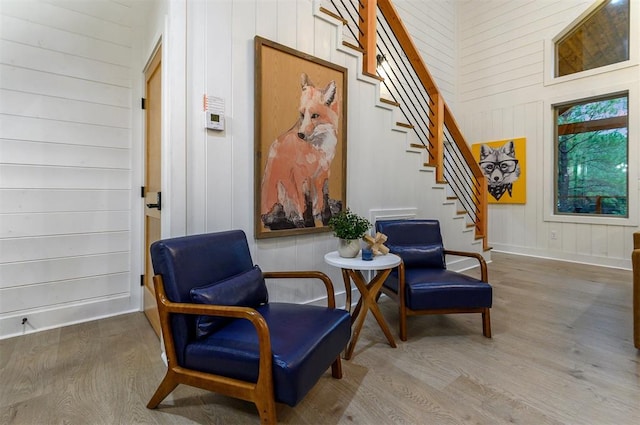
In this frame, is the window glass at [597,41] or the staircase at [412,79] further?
the window glass at [597,41]

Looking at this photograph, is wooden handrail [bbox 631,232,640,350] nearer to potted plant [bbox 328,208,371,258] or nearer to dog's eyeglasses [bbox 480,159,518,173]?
potted plant [bbox 328,208,371,258]

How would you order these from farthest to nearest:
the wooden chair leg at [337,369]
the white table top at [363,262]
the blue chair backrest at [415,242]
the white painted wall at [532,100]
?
the white painted wall at [532,100] → the blue chair backrest at [415,242] → the white table top at [363,262] → the wooden chair leg at [337,369]

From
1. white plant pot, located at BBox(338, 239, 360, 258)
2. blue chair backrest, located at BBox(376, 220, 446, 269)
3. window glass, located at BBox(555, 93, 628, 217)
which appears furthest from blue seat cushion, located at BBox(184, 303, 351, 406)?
window glass, located at BBox(555, 93, 628, 217)

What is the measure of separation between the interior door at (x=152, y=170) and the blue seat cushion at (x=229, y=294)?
0.95 m

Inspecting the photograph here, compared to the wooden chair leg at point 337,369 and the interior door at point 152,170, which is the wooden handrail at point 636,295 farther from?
the interior door at point 152,170

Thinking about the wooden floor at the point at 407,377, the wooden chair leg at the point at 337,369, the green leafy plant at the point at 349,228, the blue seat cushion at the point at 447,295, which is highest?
the green leafy plant at the point at 349,228

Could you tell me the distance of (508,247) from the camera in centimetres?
538

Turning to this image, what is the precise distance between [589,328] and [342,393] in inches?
86.2

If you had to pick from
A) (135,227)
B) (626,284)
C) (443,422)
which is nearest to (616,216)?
(626,284)

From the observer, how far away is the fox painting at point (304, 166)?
2.36m

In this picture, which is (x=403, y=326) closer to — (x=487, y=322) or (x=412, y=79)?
(x=487, y=322)

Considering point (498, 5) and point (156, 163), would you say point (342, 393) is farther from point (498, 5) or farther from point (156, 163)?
point (498, 5)

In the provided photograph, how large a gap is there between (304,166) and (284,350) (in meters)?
1.60

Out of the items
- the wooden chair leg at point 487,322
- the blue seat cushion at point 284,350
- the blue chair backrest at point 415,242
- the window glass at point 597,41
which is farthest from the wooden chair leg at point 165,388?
the window glass at point 597,41
